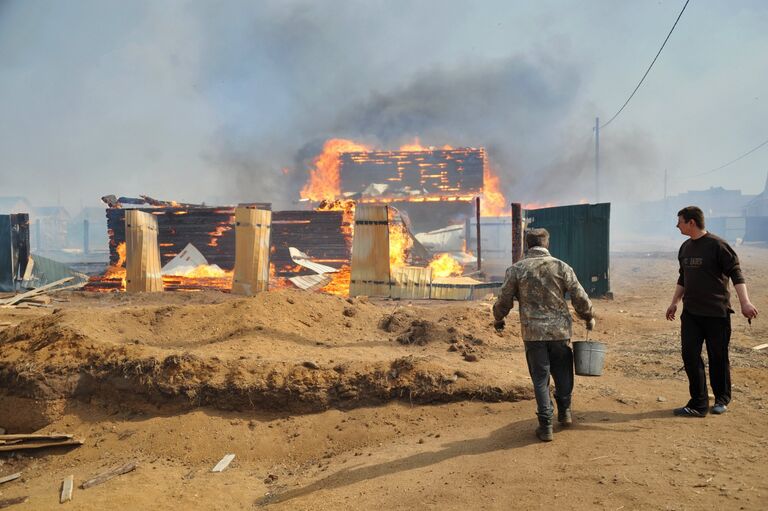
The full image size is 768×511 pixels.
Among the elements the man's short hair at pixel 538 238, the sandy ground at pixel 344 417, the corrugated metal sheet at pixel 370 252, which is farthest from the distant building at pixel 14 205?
the man's short hair at pixel 538 238

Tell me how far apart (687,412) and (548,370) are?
1510 millimetres

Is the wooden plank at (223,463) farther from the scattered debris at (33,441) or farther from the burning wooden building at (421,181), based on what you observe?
the burning wooden building at (421,181)

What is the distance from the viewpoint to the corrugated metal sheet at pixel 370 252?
12375 millimetres

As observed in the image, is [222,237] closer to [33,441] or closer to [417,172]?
[33,441]

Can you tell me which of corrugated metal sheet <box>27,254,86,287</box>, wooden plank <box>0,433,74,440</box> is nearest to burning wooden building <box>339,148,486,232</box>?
corrugated metal sheet <box>27,254,86,287</box>

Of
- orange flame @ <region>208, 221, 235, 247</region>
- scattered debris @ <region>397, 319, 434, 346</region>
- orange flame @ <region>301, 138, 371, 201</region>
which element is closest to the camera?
scattered debris @ <region>397, 319, 434, 346</region>

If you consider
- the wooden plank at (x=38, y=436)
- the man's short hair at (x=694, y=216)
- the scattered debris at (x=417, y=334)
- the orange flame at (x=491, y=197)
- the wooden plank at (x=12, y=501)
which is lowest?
the wooden plank at (x=12, y=501)

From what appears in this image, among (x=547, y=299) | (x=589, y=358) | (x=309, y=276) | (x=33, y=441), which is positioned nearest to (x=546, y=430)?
(x=589, y=358)

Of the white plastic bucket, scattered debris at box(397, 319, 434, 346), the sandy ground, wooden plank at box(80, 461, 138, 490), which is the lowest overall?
wooden plank at box(80, 461, 138, 490)

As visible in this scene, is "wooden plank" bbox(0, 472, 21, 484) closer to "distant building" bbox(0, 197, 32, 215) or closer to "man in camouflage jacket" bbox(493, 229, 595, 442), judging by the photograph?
"man in camouflage jacket" bbox(493, 229, 595, 442)

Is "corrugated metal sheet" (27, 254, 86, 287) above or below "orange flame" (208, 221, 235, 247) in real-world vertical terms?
below

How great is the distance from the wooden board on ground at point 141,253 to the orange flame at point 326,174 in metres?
26.6

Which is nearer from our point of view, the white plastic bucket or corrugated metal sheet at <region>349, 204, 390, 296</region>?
the white plastic bucket

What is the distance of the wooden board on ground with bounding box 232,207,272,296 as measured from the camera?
12.6m
